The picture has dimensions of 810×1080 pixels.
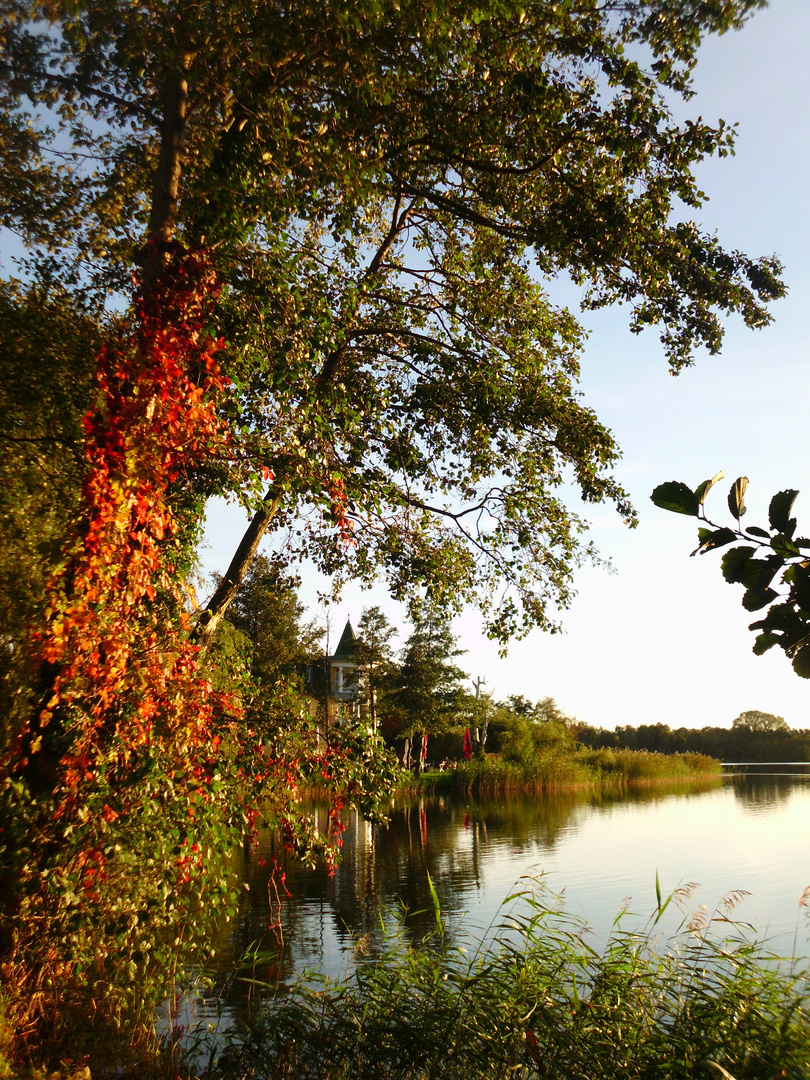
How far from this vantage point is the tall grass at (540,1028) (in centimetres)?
470

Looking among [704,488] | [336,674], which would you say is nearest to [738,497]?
[704,488]

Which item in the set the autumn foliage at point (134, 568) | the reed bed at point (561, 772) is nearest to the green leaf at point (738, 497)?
the autumn foliage at point (134, 568)

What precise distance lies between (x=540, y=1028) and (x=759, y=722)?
93719mm

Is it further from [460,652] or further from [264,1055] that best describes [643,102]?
[460,652]

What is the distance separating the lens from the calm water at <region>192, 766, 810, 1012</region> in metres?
11.1

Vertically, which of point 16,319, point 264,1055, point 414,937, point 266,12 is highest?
point 266,12

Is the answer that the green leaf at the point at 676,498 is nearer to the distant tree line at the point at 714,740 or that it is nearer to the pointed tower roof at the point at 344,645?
the pointed tower roof at the point at 344,645

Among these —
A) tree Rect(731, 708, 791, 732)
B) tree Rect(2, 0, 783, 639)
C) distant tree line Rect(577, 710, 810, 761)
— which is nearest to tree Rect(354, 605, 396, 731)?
tree Rect(2, 0, 783, 639)

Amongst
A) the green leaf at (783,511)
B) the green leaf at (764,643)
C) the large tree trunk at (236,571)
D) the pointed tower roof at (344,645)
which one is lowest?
the green leaf at (764,643)

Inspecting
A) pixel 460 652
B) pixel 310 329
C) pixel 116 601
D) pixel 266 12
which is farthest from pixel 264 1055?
pixel 460 652

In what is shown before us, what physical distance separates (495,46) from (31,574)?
5965 millimetres

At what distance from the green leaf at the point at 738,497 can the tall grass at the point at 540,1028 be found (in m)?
3.63

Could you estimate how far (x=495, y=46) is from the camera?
701cm

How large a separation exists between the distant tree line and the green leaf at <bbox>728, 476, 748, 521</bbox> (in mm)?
76309
